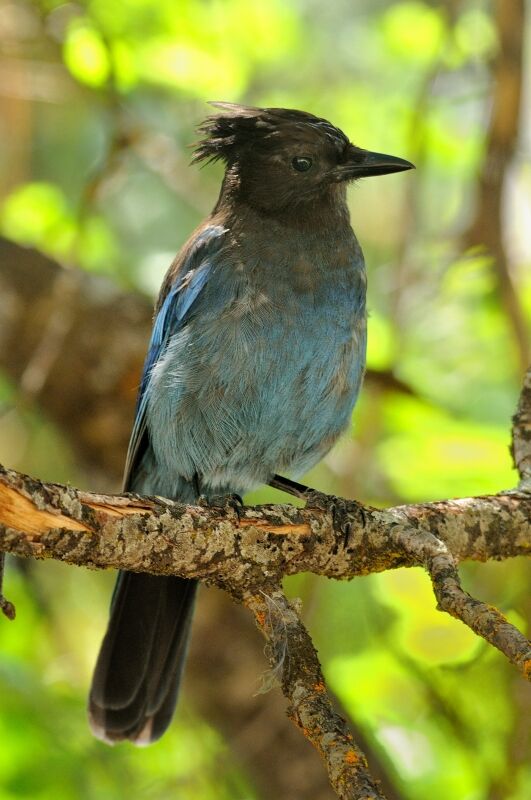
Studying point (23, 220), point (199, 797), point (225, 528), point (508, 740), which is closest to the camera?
point (225, 528)

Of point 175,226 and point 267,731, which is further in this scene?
point 175,226

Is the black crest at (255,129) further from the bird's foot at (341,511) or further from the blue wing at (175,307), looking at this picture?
the bird's foot at (341,511)

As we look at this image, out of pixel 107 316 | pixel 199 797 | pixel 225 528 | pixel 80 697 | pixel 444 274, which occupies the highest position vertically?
pixel 444 274

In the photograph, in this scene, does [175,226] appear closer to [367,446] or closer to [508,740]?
[367,446]

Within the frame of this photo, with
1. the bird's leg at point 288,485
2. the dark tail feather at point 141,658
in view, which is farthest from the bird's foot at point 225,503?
the dark tail feather at point 141,658

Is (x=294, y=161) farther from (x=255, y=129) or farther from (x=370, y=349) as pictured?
(x=370, y=349)

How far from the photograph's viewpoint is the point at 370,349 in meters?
5.90

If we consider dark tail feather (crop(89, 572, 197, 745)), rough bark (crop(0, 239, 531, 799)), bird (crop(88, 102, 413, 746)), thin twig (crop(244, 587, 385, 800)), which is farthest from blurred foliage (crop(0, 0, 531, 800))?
thin twig (crop(244, 587, 385, 800))

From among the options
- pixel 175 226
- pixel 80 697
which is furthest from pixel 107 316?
pixel 175 226

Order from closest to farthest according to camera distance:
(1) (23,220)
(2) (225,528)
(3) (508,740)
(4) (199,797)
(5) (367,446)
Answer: (2) (225,528)
(3) (508,740)
(4) (199,797)
(5) (367,446)
(1) (23,220)

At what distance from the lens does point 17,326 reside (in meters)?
5.75

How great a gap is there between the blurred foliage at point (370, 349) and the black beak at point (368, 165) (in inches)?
15.6

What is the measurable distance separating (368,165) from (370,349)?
152 cm

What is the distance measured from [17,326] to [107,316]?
49 cm
